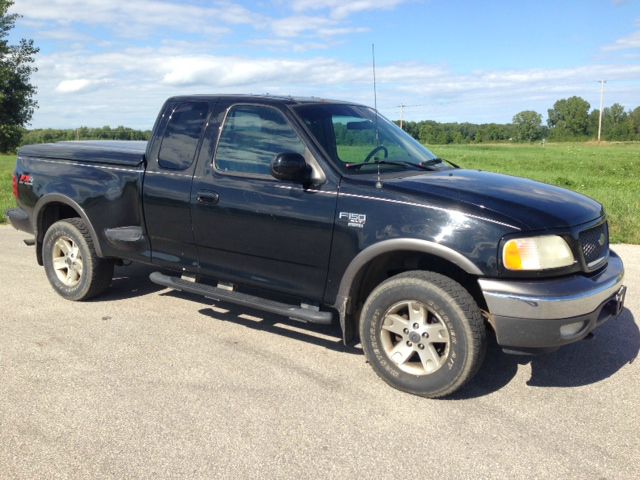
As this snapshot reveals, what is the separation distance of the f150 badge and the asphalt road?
1064 mm

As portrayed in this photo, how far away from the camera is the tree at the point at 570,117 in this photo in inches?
5221

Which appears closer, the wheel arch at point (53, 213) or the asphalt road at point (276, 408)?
the asphalt road at point (276, 408)

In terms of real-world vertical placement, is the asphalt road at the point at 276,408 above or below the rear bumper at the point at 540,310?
below

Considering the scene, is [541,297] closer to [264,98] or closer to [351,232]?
[351,232]

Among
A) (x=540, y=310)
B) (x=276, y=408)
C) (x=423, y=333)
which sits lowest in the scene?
(x=276, y=408)

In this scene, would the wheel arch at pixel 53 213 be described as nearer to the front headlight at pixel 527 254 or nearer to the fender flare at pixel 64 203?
the fender flare at pixel 64 203

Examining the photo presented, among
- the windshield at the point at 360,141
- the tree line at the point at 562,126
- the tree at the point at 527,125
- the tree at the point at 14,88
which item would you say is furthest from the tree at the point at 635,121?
the windshield at the point at 360,141

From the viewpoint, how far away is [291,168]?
4234 mm

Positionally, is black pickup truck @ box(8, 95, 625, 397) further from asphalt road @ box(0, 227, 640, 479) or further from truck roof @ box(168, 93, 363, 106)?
asphalt road @ box(0, 227, 640, 479)

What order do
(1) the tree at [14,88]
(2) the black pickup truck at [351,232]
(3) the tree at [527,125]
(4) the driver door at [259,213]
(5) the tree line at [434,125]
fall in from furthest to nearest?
1. (3) the tree at [527,125]
2. (1) the tree at [14,88]
3. (5) the tree line at [434,125]
4. (4) the driver door at [259,213]
5. (2) the black pickup truck at [351,232]

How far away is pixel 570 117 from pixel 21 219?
146 m

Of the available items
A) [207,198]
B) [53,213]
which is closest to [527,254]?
[207,198]

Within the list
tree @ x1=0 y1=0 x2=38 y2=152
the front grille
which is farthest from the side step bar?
tree @ x1=0 y1=0 x2=38 y2=152

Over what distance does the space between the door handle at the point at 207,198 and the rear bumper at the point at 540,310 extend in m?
2.15
